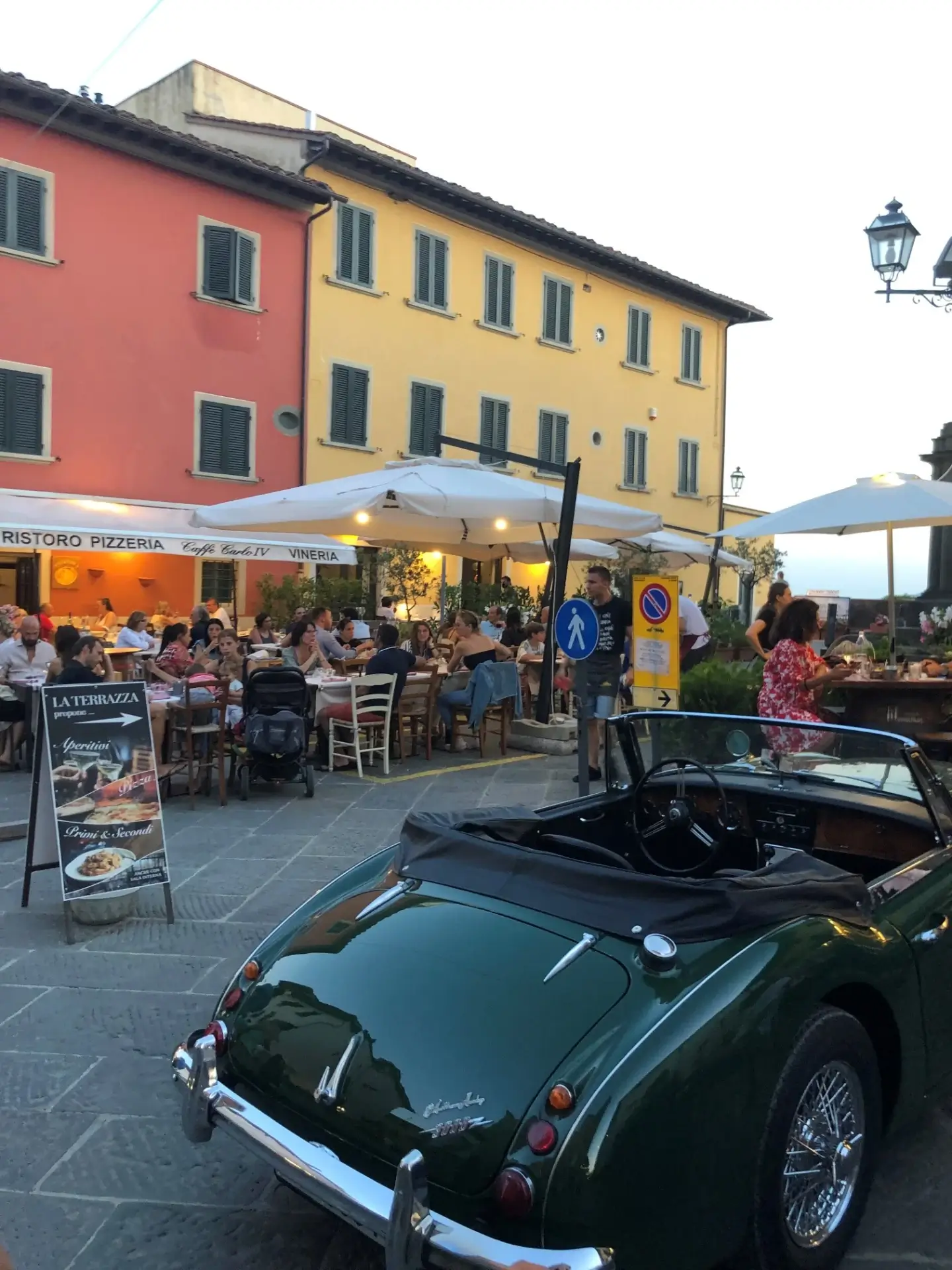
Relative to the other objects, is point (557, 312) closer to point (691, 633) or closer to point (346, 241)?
point (346, 241)

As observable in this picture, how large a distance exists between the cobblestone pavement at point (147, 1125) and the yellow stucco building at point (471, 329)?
621 inches

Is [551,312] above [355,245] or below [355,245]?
below

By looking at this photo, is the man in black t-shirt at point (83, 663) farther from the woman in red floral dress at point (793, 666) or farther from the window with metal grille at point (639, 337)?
the window with metal grille at point (639, 337)

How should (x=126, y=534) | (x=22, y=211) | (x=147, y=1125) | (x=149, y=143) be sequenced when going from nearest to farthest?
(x=147, y=1125) → (x=126, y=534) → (x=22, y=211) → (x=149, y=143)

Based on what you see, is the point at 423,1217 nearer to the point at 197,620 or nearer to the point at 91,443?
the point at 197,620

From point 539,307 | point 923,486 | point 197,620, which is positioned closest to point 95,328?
point 197,620

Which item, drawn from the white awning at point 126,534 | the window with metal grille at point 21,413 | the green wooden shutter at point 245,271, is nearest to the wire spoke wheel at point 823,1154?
the white awning at point 126,534

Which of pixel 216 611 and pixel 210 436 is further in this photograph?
pixel 210 436

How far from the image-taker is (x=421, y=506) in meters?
8.77

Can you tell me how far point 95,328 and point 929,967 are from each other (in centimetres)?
1741

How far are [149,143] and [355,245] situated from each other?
444 centimetres

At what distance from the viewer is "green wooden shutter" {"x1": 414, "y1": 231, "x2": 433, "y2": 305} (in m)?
21.6

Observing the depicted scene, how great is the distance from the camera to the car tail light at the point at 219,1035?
2578mm

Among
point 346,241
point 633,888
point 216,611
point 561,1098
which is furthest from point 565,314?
point 561,1098
